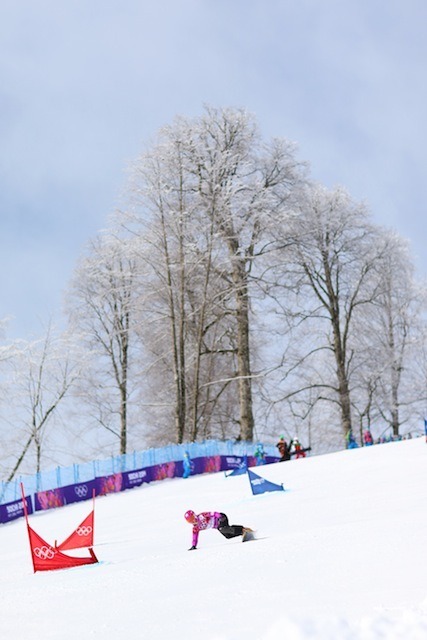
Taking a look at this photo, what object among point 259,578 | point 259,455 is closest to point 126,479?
point 259,455

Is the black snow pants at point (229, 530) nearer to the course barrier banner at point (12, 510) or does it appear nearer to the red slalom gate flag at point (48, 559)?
the red slalom gate flag at point (48, 559)

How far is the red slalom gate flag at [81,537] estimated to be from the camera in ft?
46.7

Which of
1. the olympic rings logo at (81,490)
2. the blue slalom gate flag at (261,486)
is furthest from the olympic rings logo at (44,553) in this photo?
the olympic rings logo at (81,490)

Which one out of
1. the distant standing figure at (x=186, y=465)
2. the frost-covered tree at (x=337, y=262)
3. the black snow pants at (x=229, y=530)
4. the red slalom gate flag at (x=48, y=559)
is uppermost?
the frost-covered tree at (x=337, y=262)

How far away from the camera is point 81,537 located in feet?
48.1

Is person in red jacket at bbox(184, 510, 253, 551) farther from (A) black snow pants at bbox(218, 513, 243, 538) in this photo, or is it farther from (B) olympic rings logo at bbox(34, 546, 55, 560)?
(B) olympic rings logo at bbox(34, 546, 55, 560)

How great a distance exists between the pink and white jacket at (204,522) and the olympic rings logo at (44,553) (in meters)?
2.46

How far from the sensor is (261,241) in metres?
36.6

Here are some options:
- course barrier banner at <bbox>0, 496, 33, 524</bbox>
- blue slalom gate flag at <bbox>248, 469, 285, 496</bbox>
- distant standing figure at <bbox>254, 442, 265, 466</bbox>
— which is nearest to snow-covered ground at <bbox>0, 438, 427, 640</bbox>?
blue slalom gate flag at <bbox>248, 469, 285, 496</bbox>

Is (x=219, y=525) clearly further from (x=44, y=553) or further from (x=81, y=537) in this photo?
(x=81, y=537)

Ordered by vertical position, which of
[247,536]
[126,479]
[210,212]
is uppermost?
[210,212]

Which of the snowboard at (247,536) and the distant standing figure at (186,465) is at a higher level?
the distant standing figure at (186,465)

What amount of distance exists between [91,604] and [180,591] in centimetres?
95

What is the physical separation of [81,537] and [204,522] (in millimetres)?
3047
